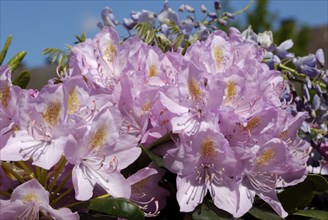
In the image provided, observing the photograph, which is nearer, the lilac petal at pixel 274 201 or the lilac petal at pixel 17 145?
the lilac petal at pixel 17 145

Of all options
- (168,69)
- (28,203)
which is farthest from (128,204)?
(168,69)

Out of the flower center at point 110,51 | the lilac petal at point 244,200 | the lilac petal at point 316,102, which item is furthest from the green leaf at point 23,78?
the lilac petal at point 316,102

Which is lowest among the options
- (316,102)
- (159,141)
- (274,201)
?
(316,102)

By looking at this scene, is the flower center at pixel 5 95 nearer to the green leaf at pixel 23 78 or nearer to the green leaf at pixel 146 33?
the green leaf at pixel 23 78

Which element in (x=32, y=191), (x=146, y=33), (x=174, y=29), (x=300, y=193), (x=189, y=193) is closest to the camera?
(x=32, y=191)

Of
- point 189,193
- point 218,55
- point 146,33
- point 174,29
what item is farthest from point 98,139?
point 174,29

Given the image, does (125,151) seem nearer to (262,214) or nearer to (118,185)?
(118,185)

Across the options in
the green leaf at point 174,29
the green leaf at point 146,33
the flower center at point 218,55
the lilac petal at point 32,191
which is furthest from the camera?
the green leaf at point 174,29
